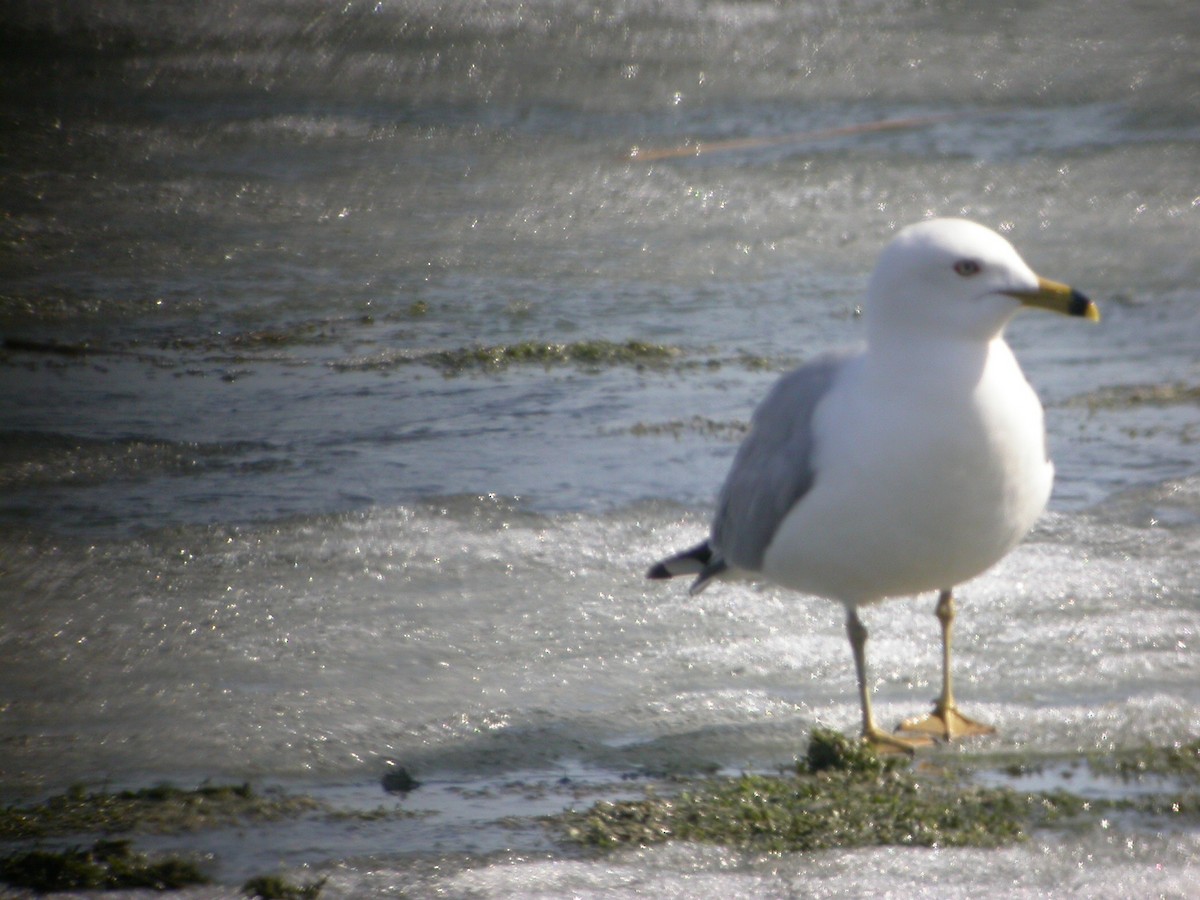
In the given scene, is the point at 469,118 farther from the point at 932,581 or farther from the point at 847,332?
the point at 932,581

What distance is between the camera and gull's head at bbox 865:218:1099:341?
133 inches

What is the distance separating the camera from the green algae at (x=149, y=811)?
3.01 m

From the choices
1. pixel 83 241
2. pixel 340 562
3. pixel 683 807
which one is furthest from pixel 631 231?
pixel 683 807

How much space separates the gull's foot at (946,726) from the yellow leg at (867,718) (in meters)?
0.04

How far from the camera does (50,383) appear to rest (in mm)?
6277

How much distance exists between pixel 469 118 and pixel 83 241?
9.06ft

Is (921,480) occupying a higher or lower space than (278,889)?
higher

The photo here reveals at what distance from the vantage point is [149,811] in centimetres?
308

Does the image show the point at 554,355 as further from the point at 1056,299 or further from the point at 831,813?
the point at 831,813

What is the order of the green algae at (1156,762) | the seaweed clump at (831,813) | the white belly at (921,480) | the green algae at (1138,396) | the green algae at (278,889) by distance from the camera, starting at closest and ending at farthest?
1. the green algae at (278,889)
2. the seaweed clump at (831,813)
3. the green algae at (1156,762)
4. the white belly at (921,480)
5. the green algae at (1138,396)

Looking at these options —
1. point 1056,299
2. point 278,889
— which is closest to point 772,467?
point 1056,299

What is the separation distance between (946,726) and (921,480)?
1.88ft

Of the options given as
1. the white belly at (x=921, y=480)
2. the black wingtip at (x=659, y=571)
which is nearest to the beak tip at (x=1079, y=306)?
the white belly at (x=921, y=480)

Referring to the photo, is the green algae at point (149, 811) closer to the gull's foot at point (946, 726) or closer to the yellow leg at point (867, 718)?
the yellow leg at point (867, 718)
